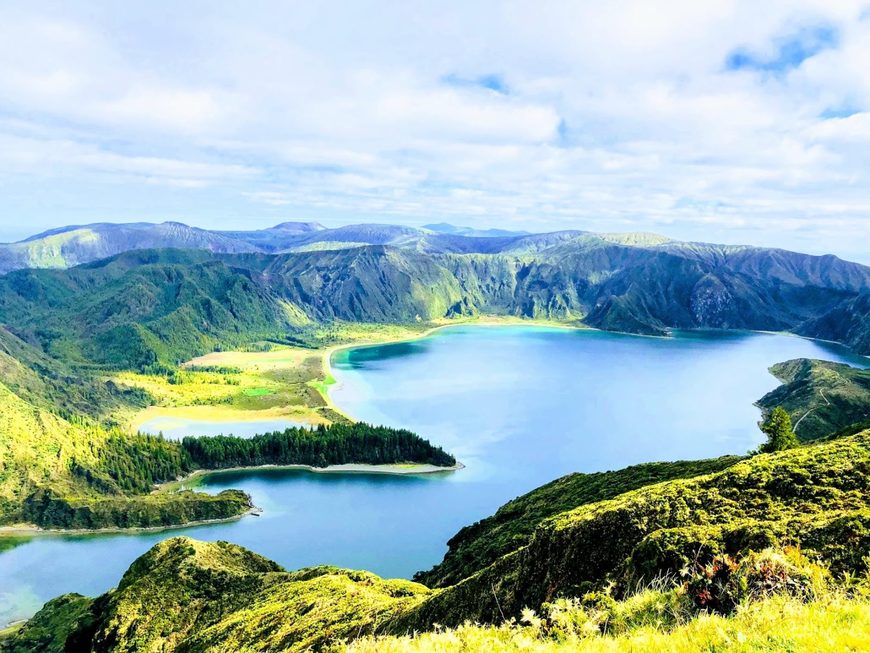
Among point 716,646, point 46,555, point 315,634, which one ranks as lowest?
point 46,555

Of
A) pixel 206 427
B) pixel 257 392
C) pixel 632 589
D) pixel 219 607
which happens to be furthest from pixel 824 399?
pixel 257 392

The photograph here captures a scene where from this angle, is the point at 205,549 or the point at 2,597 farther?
the point at 2,597

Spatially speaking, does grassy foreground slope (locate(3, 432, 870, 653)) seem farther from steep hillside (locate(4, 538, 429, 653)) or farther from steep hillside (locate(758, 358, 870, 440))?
steep hillside (locate(758, 358, 870, 440))

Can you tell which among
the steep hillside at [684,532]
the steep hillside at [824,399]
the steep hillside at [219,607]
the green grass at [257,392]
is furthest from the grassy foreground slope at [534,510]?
the green grass at [257,392]

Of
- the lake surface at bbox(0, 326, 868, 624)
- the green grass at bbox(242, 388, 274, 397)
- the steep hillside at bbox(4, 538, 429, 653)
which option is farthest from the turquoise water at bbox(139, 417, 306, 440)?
the steep hillside at bbox(4, 538, 429, 653)

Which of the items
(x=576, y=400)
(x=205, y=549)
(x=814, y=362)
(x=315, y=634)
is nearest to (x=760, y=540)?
(x=315, y=634)

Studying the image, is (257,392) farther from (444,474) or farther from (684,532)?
(684,532)

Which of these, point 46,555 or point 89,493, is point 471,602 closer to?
point 46,555
